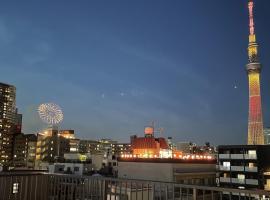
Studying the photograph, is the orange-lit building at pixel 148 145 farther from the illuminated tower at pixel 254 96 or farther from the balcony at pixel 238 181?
the illuminated tower at pixel 254 96

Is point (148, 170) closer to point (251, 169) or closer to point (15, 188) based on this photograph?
point (251, 169)

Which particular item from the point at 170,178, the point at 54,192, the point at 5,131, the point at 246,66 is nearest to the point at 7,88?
the point at 5,131

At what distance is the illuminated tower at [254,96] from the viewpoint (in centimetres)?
8831

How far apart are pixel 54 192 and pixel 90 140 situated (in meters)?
139

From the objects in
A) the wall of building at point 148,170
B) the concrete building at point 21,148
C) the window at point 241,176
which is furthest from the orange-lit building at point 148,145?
the concrete building at point 21,148

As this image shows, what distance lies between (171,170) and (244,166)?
14567mm

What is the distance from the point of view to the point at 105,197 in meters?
7.98

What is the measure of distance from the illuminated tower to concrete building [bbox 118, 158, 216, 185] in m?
45.7

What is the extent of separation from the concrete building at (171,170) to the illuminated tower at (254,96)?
150 ft

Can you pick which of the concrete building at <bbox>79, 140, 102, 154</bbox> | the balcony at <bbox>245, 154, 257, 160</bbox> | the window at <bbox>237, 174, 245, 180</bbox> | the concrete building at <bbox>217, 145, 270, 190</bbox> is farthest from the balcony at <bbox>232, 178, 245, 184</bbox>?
the concrete building at <bbox>79, 140, 102, 154</bbox>

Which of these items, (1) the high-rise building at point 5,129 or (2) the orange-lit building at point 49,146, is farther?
(1) the high-rise building at point 5,129

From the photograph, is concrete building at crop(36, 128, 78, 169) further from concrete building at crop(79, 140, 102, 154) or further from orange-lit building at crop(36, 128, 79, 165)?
concrete building at crop(79, 140, 102, 154)

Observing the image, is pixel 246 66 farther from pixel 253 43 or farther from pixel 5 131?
pixel 5 131

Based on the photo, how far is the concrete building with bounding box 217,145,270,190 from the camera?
46781 millimetres
